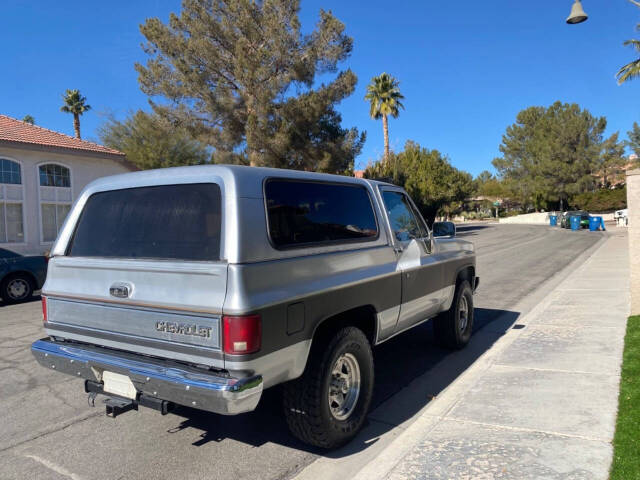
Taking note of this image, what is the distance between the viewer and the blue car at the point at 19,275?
10438 millimetres

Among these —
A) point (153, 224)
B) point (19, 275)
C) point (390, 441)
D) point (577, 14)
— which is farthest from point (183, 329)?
point (577, 14)

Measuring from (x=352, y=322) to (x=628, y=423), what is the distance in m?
2.21

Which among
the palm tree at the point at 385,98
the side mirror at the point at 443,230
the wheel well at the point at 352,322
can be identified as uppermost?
the palm tree at the point at 385,98

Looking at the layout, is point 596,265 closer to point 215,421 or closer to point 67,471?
point 215,421

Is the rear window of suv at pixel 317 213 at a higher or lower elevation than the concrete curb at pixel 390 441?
higher

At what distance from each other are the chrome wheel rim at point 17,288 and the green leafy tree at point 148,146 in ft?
52.4

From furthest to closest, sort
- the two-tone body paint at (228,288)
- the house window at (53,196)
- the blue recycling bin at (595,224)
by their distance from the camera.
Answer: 1. the blue recycling bin at (595,224)
2. the house window at (53,196)
3. the two-tone body paint at (228,288)

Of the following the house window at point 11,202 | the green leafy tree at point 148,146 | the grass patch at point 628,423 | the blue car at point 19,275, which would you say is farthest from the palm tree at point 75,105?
the grass patch at point 628,423

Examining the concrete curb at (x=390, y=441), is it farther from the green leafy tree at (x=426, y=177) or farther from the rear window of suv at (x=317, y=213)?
the green leafy tree at (x=426, y=177)

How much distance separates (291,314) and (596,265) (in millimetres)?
14055

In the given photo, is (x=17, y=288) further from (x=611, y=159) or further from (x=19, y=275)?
(x=611, y=159)

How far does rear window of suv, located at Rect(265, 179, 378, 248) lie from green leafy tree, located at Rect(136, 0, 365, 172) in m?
18.3

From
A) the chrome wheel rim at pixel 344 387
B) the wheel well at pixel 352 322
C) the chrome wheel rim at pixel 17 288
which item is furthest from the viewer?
the chrome wheel rim at pixel 17 288

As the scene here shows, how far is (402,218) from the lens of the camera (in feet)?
16.1
